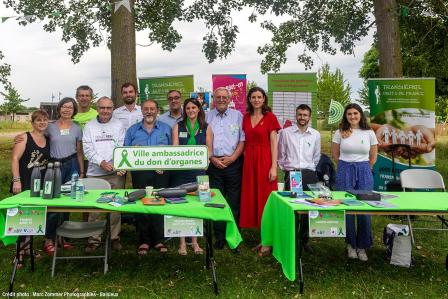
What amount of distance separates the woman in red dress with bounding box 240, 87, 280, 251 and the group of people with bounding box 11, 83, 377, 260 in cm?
1

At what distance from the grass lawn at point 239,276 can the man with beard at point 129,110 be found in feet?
4.66

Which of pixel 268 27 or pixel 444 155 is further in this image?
pixel 444 155

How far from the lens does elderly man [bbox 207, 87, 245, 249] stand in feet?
13.7

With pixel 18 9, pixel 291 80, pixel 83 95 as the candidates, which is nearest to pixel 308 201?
pixel 83 95

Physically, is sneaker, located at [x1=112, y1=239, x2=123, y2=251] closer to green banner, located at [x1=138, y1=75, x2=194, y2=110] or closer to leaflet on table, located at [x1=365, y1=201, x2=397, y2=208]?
leaflet on table, located at [x1=365, y1=201, x2=397, y2=208]

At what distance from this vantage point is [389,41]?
23.2 ft

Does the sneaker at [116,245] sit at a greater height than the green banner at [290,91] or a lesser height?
lesser

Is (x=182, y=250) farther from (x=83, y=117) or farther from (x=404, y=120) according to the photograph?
(x=404, y=120)

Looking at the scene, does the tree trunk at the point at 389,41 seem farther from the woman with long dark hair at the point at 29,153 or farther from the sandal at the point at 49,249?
the sandal at the point at 49,249

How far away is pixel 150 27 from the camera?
956 cm

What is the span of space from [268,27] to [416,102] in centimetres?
505

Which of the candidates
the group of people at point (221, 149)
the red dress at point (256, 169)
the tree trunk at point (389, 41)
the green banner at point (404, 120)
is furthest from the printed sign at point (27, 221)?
the tree trunk at point (389, 41)

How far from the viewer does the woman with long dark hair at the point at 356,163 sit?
13.0ft

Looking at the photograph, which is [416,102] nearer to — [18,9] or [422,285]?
[422,285]
